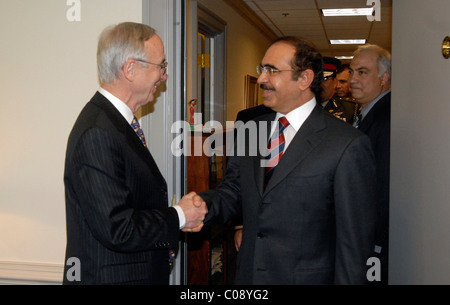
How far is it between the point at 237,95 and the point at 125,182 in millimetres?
4936

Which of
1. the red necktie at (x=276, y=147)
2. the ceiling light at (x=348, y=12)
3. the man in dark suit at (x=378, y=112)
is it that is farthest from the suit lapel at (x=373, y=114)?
the ceiling light at (x=348, y=12)

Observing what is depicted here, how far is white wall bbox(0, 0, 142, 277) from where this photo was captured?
2256 mm

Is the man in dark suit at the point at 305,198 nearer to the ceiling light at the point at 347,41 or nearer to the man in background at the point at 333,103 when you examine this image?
the man in background at the point at 333,103

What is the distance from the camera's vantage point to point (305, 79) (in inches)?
74.9

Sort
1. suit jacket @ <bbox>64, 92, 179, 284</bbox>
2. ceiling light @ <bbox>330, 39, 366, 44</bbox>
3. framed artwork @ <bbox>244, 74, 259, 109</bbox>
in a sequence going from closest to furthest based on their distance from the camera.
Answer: suit jacket @ <bbox>64, 92, 179, 284</bbox>, framed artwork @ <bbox>244, 74, 259, 109</bbox>, ceiling light @ <bbox>330, 39, 366, 44</bbox>

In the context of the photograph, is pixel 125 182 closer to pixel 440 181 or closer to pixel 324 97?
pixel 440 181

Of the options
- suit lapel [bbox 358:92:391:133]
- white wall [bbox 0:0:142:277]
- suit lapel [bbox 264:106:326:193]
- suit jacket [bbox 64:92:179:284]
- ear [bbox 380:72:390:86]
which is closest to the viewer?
suit jacket [bbox 64:92:179:284]

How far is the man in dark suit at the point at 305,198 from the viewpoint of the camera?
166 cm

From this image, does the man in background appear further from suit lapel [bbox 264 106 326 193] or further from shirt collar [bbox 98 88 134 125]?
shirt collar [bbox 98 88 134 125]

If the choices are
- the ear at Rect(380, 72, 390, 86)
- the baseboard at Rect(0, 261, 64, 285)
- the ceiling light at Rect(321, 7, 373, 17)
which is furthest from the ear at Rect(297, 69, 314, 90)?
the ceiling light at Rect(321, 7, 373, 17)

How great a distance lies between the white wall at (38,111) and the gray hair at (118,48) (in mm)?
593

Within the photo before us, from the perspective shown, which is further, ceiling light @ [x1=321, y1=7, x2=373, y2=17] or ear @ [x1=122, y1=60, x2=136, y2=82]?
ceiling light @ [x1=321, y1=7, x2=373, y2=17]

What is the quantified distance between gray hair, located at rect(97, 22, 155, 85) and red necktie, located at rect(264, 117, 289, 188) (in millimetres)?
640

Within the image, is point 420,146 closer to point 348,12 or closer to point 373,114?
point 373,114
